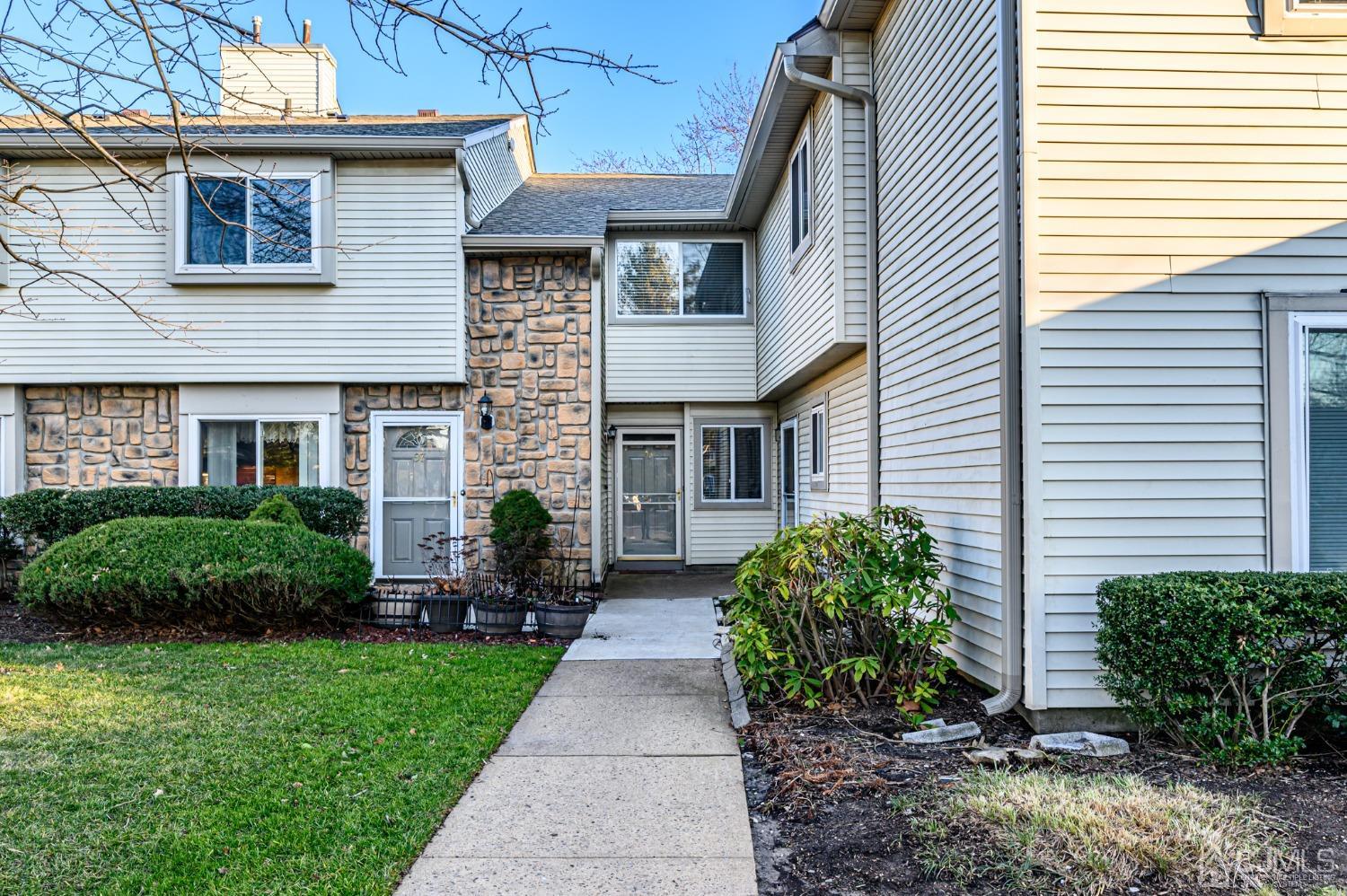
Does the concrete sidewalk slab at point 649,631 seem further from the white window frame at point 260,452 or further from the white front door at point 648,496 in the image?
the white window frame at point 260,452

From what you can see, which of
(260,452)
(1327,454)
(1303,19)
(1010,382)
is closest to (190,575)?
(260,452)

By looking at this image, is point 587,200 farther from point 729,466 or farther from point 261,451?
point 261,451

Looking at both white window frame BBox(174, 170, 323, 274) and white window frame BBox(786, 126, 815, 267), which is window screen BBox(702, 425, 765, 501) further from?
white window frame BBox(174, 170, 323, 274)

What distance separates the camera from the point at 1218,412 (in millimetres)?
4434

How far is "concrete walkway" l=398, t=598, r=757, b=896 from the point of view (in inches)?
119

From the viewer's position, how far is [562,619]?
7.67 m

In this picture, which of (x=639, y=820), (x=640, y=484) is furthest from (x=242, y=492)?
(x=639, y=820)

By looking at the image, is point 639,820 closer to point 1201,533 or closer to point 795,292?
point 1201,533

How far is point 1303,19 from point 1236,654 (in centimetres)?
337

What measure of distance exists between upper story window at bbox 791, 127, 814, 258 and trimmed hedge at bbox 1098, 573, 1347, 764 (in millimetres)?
4994

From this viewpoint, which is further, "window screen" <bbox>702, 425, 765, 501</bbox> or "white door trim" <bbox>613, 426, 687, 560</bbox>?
"white door trim" <bbox>613, 426, 687, 560</bbox>

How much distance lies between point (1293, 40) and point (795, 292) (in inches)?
193

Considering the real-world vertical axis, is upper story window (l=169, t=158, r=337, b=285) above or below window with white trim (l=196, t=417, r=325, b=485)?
above

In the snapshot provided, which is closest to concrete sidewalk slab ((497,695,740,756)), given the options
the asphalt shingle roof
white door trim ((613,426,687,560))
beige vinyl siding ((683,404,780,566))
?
the asphalt shingle roof
